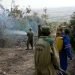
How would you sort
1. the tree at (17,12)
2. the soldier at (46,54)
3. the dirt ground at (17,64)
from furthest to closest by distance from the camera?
the tree at (17,12)
the dirt ground at (17,64)
the soldier at (46,54)

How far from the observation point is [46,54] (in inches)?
230

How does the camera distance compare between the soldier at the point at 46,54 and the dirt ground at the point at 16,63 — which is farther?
the dirt ground at the point at 16,63

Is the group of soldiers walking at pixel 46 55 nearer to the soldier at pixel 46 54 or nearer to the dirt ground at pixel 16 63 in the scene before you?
the soldier at pixel 46 54

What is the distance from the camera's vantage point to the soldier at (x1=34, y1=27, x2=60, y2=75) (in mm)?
5852

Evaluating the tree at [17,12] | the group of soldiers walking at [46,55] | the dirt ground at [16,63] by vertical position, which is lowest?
the dirt ground at [16,63]

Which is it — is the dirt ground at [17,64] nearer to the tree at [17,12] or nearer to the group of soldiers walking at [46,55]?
the group of soldiers walking at [46,55]

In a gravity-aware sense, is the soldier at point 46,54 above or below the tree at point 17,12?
above

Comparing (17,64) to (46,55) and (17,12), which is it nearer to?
(46,55)

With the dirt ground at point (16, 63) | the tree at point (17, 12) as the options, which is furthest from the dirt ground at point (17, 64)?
the tree at point (17, 12)

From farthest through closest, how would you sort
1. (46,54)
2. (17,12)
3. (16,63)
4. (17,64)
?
1. (17,12)
2. (16,63)
3. (17,64)
4. (46,54)

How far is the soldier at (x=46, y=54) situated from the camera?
5.85 m

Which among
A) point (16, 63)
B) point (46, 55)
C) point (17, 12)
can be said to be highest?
point (46, 55)

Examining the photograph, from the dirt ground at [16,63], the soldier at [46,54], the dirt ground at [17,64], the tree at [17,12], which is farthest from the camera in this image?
the tree at [17,12]

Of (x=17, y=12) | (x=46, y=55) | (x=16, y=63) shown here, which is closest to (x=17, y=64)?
(x=16, y=63)
